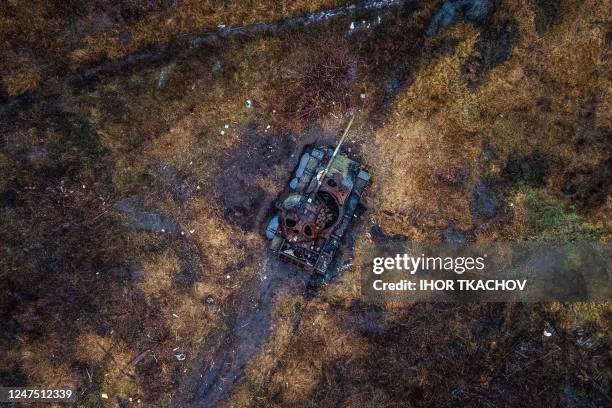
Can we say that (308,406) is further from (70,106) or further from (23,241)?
(70,106)

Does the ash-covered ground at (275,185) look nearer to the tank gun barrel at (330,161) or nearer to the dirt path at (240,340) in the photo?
the dirt path at (240,340)

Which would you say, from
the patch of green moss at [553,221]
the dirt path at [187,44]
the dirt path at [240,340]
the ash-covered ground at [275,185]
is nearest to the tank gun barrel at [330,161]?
the ash-covered ground at [275,185]

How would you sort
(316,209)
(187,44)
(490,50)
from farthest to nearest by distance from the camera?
1. (187,44)
2. (490,50)
3. (316,209)

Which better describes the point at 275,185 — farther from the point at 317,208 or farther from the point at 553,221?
the point at 553,221

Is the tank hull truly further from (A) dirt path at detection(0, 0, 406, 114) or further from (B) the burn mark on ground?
(B) the burn mark on ground

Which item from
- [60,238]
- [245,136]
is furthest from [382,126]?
[60,238]

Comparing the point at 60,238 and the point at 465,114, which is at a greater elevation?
the point at 465,114

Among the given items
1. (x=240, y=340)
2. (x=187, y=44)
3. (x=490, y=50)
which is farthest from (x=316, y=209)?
(x=490, y=50)
